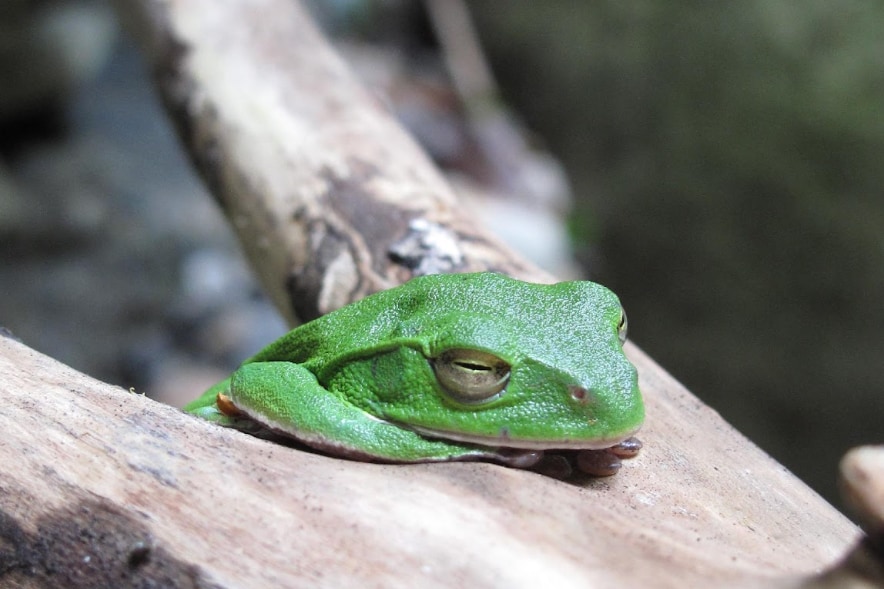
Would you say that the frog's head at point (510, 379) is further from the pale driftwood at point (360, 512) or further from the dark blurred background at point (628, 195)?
the dark blurred background at point (628, 195)

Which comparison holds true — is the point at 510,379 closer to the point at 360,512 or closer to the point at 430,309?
the point at 430,309

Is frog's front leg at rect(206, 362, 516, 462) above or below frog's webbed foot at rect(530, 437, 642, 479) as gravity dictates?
below

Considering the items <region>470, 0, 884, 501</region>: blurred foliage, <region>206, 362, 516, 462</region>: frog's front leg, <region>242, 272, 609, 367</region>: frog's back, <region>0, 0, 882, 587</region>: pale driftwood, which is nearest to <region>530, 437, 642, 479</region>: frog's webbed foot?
<region>0, 0, 882, 587</region>: pale driftwood

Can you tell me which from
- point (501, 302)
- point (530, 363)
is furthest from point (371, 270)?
point (530, 363)

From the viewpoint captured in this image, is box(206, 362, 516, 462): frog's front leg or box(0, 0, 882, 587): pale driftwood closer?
box(0, 0, 882, 587): pale driftwood

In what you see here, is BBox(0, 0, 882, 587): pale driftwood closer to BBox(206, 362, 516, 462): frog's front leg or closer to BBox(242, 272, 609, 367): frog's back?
BBox(206, 362, 516, 462): frog's front leg

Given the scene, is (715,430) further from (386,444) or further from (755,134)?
(755,134)
